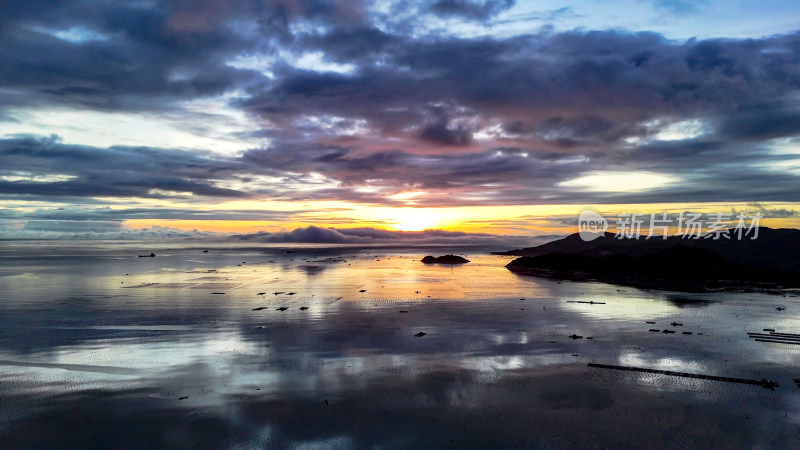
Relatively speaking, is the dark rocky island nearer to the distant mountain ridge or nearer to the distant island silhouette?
the distant island silhouette

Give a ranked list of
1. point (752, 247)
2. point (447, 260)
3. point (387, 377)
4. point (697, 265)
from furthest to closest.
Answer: point (447, 260) < point (752, 247) < point (697, 265) < point (387, 377)

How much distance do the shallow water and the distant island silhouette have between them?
31264 mm

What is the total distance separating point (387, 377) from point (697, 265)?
3062 inches

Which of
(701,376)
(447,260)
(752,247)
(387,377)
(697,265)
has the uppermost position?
(752,247)

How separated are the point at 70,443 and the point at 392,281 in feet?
193

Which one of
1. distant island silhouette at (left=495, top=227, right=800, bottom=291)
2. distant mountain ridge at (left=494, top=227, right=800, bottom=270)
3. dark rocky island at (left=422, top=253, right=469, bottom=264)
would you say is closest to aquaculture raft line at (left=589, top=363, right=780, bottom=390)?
distant island silhouette at (left=495, top=227, right=800, bottom=291)

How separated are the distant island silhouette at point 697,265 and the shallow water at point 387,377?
103ft

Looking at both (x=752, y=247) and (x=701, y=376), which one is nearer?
(x=701, y=376)

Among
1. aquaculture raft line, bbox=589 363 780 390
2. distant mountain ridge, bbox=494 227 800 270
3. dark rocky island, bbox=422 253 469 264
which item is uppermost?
distant mountain ridge, bbox=494 227 800 270

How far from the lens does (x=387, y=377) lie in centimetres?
2136

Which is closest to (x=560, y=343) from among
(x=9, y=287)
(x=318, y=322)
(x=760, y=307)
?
(x=318, y=322)

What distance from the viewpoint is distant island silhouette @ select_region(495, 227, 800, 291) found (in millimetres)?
69250

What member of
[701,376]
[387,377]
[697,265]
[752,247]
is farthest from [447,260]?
[387,377]

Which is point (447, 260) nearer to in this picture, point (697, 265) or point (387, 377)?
point (697, 265)
